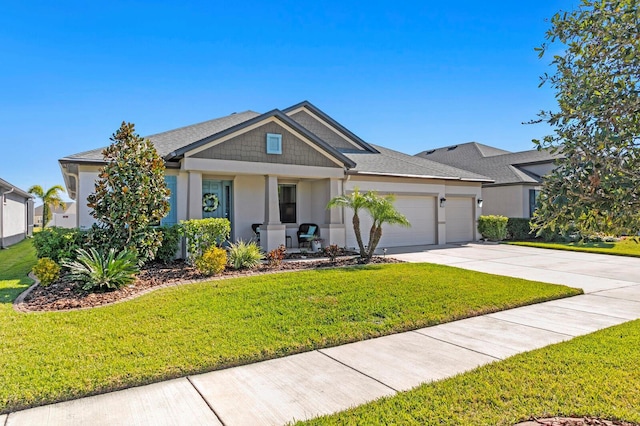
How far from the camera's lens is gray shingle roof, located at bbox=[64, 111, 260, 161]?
41.4 feet

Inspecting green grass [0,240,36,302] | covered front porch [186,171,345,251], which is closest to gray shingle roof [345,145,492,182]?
covered front porch [186,171,345,251]

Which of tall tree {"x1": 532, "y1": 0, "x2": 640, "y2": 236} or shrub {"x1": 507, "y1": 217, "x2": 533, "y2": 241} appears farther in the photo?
shrub {"x1": 507, "y1": 217, "x2": 533, "y2": 241}

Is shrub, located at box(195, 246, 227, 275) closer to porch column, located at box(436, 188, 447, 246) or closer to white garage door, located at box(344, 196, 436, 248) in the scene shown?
white garage door, located at box(344, 196, 436, 248)

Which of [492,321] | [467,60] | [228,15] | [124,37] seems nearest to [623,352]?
[492,321]

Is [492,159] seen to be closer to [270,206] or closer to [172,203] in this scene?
[270,206]

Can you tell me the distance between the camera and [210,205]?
1497 cm

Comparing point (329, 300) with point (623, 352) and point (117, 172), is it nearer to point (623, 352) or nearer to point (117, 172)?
point (623, 352)

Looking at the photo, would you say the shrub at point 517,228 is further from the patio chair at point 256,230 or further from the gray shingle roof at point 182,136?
the gray shingle roof at point 182,136

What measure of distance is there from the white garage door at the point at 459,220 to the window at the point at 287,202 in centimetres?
837

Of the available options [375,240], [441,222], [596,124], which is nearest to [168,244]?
[375,240]

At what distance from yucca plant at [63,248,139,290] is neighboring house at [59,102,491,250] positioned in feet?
13.6

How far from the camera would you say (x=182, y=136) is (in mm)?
15367

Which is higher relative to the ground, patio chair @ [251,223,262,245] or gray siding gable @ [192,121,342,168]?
gray siding gable @ [192,121,342,168]

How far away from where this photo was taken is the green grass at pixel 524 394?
341 cm
